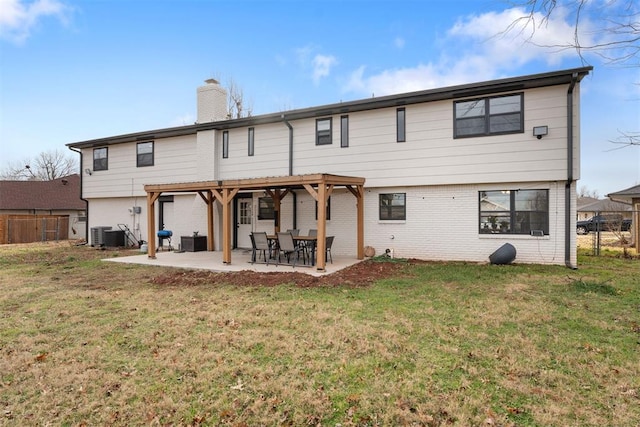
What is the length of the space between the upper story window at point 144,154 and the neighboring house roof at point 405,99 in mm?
454

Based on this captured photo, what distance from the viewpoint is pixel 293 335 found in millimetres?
4523

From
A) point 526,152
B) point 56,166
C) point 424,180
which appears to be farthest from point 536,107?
point 56,166

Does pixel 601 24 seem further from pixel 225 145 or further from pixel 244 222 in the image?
pixel 244 222

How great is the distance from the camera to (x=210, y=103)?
1485 centimetres

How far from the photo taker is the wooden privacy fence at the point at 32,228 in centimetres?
1973

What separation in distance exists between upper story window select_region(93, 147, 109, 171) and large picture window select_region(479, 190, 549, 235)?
16.4 meters

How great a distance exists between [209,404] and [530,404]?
269cm

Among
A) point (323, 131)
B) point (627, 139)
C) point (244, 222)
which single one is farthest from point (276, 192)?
point (627, 139)

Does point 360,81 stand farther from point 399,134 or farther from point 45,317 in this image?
point 45,317

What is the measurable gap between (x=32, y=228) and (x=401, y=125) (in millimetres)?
22238

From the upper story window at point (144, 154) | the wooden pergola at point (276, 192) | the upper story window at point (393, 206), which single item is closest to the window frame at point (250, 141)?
the wooden pergola at point (276, 192)

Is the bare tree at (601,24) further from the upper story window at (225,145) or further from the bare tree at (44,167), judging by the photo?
the bare tree at (44,167)

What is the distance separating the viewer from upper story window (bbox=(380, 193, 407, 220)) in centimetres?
1138

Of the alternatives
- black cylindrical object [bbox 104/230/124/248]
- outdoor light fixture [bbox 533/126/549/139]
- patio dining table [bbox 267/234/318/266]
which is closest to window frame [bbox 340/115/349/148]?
patio dining table [bbox 267/234/318/266]
